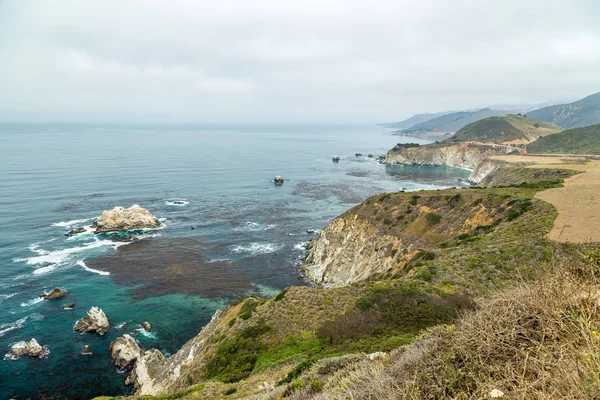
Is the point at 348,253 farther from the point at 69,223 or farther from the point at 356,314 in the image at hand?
the point at 69,223

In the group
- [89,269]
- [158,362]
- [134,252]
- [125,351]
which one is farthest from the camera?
[134,252]

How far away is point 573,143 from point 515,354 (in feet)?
623

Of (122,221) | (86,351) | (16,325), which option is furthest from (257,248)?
(16,325)

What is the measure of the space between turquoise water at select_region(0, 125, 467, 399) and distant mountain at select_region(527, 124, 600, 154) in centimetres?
5449

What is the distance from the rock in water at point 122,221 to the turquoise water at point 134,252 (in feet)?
12.4

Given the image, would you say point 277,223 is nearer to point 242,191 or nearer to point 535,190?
point 242,191

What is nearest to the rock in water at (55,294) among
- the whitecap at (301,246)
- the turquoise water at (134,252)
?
the turquoise water at (134,252)

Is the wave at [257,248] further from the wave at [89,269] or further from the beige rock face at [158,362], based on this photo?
the beige rock face at [158,362]

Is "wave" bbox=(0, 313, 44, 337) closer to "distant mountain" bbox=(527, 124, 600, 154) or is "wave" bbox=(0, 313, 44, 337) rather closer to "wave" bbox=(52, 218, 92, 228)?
"wave" bbox=(52, 218, 92, 228)

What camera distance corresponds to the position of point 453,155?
191500 mm

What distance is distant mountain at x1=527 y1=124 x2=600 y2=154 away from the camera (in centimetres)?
13538

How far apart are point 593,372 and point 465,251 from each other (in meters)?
26.8

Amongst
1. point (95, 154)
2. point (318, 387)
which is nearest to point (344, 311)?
point (318, 387)

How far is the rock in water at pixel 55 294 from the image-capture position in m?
45.2
